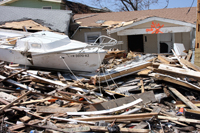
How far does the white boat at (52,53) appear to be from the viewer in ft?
24.5

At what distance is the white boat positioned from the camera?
7.48 metres

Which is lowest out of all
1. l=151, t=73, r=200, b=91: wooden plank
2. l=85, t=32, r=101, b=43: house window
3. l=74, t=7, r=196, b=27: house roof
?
l=151, t=73, r=200, b=91: wooden plank

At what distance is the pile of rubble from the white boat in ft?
1.41

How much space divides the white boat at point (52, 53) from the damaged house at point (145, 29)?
399 cm

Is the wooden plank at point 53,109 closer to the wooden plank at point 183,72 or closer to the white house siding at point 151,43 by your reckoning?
the wooden plank at point 183,72

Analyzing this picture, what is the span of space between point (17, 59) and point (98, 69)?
3898mm

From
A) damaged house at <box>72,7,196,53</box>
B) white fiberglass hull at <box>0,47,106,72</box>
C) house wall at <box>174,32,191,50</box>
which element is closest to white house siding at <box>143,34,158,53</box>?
damaged house at <box>72,7,196,53</box>

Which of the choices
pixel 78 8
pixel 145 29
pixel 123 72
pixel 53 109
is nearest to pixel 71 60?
pixel 123 72

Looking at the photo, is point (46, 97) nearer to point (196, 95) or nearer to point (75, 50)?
point (75, 50)

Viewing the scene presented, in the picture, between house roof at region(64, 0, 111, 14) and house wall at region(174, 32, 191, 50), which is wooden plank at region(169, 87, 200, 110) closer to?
house wall at region(174, 32, 191, 50)

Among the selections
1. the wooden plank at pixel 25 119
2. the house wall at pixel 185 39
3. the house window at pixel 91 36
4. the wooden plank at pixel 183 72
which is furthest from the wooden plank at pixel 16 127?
the house wall at pixel 185 39

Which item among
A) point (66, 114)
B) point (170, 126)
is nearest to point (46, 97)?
point (66, 114)

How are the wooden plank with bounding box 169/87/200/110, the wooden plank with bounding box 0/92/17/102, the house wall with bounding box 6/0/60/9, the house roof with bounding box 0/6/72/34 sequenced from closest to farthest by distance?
the wooden plank with bounding box 169/87/200/110 < the wooden plank with bounding box 0/92/17/102 < the house roof with bounding box 0/6/72/34 < the house wall with bounding box 6/0/60/9

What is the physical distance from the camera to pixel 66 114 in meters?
5.43
